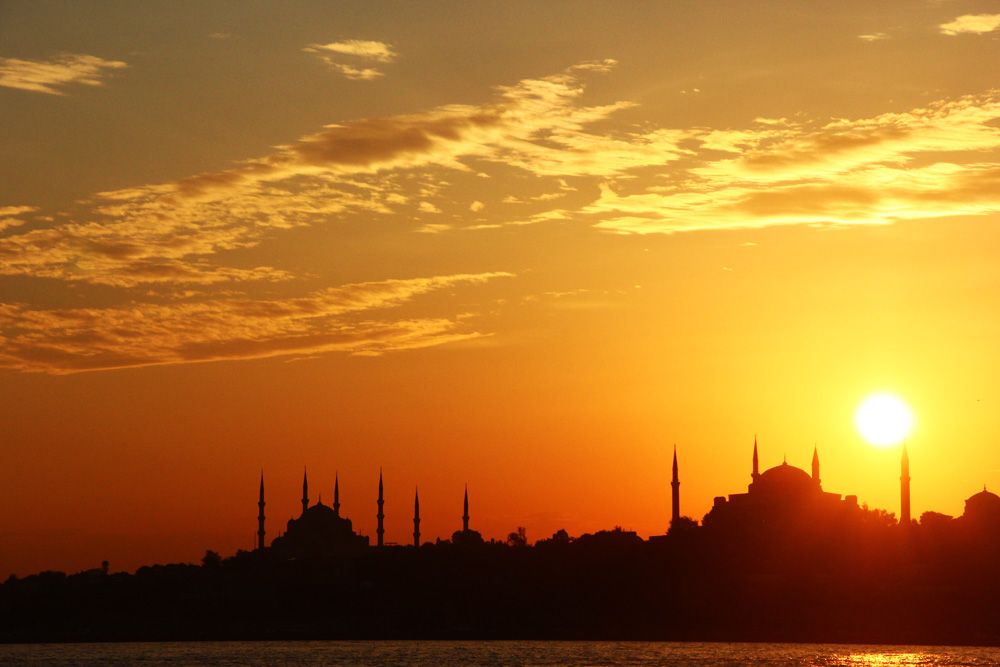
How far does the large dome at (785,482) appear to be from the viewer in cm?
14575

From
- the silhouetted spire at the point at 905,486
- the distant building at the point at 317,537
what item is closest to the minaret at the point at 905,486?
the silhouetted spire at the point at 905,486

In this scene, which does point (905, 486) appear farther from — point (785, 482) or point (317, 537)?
point (317, 537)

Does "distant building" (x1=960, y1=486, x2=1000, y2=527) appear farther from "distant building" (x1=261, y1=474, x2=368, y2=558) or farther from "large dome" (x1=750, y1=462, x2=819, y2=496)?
"distant building" (x1=261, y1=474, x2=368, y2=558)

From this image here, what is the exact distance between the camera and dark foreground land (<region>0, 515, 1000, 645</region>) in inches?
5020

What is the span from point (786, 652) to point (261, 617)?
51291 mm

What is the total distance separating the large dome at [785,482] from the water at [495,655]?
21720mm

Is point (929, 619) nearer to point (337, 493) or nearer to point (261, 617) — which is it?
point (261, 617)

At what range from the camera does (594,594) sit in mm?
136500

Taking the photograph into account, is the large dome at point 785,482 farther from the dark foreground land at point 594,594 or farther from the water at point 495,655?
the water at point 495,655

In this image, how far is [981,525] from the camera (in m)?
144

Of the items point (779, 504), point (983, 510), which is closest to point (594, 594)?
point (779, 504)

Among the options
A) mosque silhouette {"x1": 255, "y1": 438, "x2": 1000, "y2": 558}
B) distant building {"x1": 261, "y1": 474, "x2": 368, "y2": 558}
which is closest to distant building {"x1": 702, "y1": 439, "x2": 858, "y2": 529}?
mosque silhouette {"x1": 255, "y1": 438, "x2": 1000, "y2": 558}

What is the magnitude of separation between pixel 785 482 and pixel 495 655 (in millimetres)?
43210

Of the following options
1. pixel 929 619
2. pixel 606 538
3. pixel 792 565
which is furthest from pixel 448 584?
pixel 929 619
